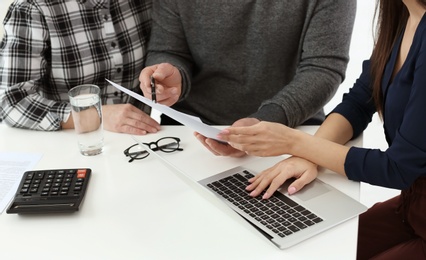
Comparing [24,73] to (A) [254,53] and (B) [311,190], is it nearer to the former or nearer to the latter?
(A) [254,53]

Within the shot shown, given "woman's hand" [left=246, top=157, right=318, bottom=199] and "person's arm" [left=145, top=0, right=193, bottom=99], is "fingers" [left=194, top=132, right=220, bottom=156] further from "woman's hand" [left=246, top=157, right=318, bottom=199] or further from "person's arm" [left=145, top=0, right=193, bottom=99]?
"person's arm" [left=145, top=0, right=193, bottom=99]

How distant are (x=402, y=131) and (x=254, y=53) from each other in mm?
627

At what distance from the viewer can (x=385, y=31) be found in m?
1.25

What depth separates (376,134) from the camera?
252 cm

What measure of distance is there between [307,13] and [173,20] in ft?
1.37

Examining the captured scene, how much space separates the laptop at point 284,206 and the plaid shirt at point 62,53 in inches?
21.2

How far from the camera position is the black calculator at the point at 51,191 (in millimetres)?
1041

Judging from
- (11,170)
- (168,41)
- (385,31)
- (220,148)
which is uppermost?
(385,31)

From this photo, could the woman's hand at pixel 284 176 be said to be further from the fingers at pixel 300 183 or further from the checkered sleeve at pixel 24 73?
the checkered sleeve at pixel 24 73

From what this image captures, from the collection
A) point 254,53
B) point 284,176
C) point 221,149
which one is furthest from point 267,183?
point 254,53

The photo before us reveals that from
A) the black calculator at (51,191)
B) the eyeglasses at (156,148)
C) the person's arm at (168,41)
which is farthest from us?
the person's arm at (168,41)

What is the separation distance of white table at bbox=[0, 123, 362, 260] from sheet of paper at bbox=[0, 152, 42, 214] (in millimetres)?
31

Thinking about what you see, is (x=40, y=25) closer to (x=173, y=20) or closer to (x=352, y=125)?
(x=173, y=20)

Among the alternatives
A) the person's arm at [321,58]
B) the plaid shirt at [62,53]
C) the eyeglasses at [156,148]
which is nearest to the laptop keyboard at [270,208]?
the eyeglasses at [156,148]
